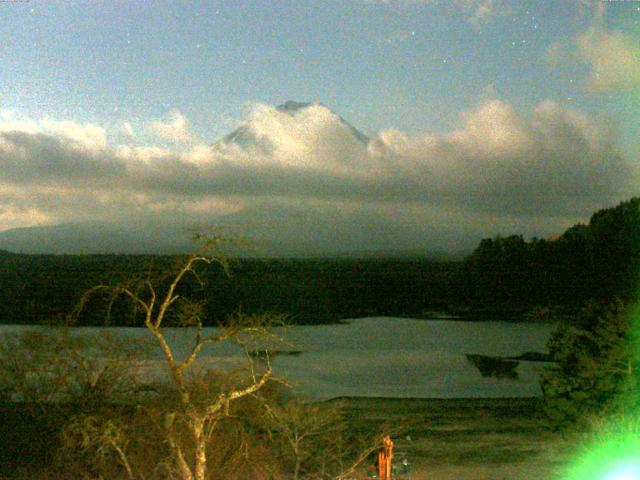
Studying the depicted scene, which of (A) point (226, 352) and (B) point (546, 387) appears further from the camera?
(A) point (226, 352)

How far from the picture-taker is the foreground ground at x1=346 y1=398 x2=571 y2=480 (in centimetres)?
1802

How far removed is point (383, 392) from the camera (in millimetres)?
33812

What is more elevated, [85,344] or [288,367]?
[85,344]

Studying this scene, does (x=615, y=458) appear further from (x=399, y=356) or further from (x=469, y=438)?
(x=399, y=356)

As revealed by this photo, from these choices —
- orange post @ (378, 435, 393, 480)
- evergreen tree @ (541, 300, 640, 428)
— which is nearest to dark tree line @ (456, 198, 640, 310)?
evergreen tree @ (541, 300, 640, 428)

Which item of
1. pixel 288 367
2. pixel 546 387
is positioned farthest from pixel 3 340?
pixel 288 367

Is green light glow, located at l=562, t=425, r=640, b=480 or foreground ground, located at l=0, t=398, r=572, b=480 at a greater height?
green light glow, located at l=562, t=425, r=640, b=480

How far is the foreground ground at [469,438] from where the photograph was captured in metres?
18.0

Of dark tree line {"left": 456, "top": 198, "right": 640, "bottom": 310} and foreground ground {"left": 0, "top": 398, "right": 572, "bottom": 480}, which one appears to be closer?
foreground ground {"left": 0, "top": 398, "right": 572, "bottom": 480}

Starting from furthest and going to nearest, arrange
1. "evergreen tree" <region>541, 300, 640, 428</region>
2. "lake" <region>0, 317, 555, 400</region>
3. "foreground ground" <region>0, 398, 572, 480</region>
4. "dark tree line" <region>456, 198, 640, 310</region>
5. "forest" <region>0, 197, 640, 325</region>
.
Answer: "dark tree line" <region>456, 198, 640, 310</region>
"forest" <region>0, 197, 640, 325</region>
"lake" <region>0, 317, 555, 400</region>
"foreground ground" <region>0, 398, 572, 480</region>
"evergreen tree" <region>541, 300, 640, 428</region>

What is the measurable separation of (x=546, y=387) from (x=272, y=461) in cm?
690

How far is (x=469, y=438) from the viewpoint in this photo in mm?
22656

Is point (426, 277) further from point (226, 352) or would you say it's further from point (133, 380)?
point (133, 380)

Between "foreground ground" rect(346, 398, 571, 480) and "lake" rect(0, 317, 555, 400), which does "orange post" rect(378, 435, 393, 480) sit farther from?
"lake" rect(0, 317, 555, 400)
